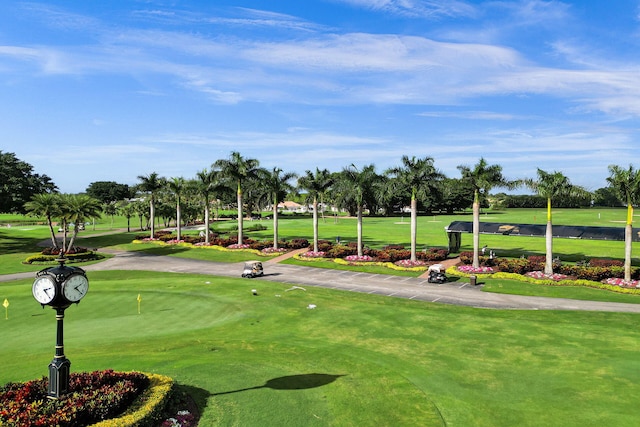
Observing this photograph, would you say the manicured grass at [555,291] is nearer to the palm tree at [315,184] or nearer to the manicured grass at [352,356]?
the manicured grass at [352,356]

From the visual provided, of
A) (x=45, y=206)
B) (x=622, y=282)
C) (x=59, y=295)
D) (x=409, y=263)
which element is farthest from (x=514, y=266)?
(x=45, y=206)

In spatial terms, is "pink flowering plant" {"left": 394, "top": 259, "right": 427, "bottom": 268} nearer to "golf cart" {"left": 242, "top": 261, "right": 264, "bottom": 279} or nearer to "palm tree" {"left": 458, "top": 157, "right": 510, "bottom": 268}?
"palm tree" {"left": 458, "top": 157, "right": 510, "bottom": 268}

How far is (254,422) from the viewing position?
43.5ft

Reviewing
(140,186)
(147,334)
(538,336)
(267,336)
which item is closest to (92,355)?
(147,334)

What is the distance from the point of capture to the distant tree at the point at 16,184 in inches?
2864

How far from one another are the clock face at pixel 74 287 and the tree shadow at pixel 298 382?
5.98m

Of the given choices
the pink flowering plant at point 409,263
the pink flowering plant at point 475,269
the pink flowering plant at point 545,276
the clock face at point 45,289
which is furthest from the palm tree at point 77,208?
the pink flowering plant at point 545,276

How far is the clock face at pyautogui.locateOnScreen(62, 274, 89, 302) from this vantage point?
11.5 m

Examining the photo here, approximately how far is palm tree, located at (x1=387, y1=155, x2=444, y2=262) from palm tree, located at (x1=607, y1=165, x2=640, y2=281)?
17.9 metres

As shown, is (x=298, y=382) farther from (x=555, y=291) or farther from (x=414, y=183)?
(x=414, y=183)

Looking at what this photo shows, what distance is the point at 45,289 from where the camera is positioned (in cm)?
1144

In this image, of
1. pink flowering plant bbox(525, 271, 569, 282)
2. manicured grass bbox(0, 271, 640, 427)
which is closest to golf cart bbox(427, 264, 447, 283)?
pink flowering plant bbox(525, 271, 569, 282)

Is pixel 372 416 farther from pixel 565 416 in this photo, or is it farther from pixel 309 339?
pixel 309 339

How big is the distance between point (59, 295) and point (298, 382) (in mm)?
8956
